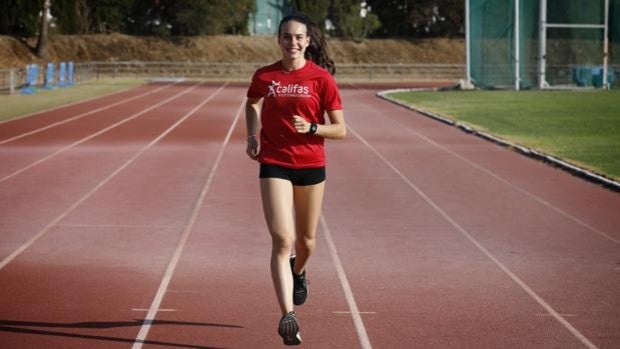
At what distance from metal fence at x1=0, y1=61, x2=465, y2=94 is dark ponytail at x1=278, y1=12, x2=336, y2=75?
6736 cm

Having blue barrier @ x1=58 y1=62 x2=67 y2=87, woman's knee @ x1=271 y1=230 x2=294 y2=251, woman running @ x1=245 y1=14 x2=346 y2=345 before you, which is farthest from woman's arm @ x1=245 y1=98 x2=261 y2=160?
blue barrier @ x1=58 y1=62 x2=67 y2=87

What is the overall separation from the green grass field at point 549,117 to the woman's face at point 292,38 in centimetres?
1108

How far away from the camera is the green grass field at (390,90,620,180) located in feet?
72.5

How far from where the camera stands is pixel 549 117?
32781 mm

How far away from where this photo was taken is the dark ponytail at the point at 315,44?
738 cm

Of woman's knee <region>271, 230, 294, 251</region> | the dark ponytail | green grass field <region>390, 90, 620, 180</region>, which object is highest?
the dark ponytail

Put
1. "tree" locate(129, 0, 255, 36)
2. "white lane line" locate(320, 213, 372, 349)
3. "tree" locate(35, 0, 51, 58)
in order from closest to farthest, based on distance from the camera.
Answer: "white lane line" locate(320, 213, 372, 349) → "tree" locate(35, 0, 51, 58) → "tree" locate(129, 0, 255, 36)

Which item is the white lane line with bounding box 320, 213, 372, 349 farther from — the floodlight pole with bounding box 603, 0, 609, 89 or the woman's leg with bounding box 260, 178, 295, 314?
the floodlight pole with bounding box 603, 0, 609, 89

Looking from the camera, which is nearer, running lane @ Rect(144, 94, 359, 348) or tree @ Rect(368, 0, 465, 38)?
running lane @ Rect(144, 94, 359, 348)

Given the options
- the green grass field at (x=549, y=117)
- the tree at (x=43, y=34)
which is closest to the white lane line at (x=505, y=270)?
the green grass field at (x=549, y=117)

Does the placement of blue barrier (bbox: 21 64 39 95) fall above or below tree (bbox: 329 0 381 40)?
below

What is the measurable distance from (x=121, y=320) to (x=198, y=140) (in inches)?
671

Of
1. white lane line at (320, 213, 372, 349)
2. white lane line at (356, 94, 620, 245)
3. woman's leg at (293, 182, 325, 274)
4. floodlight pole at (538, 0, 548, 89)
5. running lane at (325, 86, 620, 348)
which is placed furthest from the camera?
floodlight pole at (538, 0, 548, 89)

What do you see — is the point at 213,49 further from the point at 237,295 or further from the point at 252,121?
the point at 252,121
